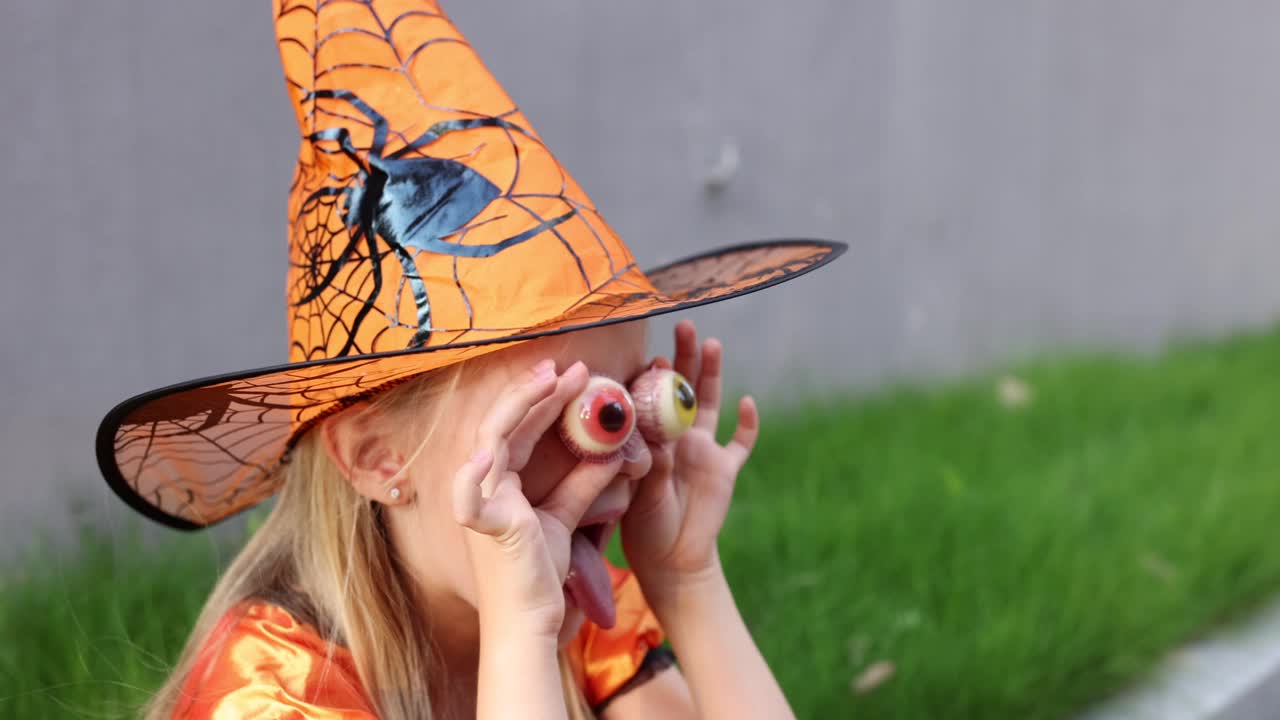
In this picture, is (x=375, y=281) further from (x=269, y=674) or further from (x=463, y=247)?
(x=269, y=674)

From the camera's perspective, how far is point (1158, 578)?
9.34 ft

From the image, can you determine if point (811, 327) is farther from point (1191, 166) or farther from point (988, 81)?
point (1191, 166)

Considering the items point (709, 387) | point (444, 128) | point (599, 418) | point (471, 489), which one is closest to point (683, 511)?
point (709, 387)

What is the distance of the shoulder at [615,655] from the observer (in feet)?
5.50

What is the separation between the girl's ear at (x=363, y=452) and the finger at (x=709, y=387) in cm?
48

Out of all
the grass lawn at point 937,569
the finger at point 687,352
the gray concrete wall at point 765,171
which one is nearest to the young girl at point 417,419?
the finger at point 687,352

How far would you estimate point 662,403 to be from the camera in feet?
4.33

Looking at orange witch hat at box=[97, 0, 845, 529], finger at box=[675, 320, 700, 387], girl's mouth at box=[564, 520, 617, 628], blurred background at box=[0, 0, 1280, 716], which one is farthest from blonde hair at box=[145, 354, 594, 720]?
blurred background at box=[0, 0, 1280, 716]

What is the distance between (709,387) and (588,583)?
42 cm

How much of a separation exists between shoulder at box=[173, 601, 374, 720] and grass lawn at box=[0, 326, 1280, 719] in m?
0.23

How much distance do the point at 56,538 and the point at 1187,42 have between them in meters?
5.90

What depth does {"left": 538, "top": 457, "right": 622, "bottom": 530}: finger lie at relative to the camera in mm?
1308

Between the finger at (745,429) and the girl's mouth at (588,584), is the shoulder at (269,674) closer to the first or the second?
the girl's mouth at (588,584)

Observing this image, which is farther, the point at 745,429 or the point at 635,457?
the point at 745,429
